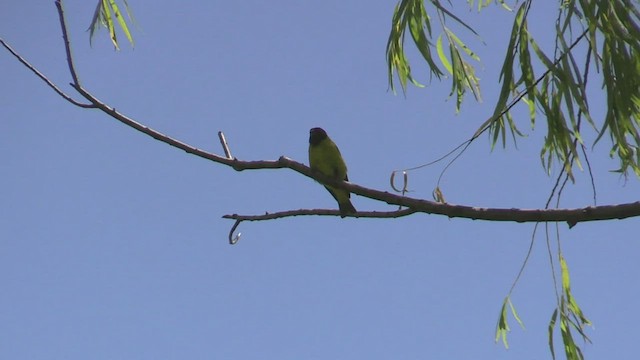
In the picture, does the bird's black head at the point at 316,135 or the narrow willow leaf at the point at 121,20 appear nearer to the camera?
the narrow willow leaf at the point at 121,20

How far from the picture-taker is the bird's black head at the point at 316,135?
13.4 ft

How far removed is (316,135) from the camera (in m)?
4.15

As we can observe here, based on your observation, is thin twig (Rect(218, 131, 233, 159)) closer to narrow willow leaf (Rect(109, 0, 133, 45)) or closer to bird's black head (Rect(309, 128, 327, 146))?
narrow willow leaf (Rect(109, 0, 133, 45))

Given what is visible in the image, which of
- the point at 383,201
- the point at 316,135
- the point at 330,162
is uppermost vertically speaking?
the point at 316,135

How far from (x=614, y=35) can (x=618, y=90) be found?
13 cm

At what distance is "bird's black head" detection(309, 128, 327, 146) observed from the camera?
4.08 meters

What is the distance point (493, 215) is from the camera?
188 cm

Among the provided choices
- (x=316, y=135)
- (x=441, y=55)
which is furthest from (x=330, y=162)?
(x=441, y=55)

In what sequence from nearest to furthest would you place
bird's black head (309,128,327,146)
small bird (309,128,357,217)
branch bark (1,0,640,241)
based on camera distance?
branch bark (1,0,640,241), small bird (309,128,357,217), bird's black head (309,128,327,146)

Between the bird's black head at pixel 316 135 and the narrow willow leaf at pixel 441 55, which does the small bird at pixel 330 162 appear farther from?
the narrow willow leaf at pixel 441 55

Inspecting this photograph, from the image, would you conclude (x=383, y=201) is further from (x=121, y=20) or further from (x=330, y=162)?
(x=330, y=162)

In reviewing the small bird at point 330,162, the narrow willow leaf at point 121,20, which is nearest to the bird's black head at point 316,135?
the small bird at point 330,162

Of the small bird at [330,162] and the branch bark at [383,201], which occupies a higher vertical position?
the small bird at [330,162]

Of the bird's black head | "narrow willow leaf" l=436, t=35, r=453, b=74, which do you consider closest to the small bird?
the bird's black head
